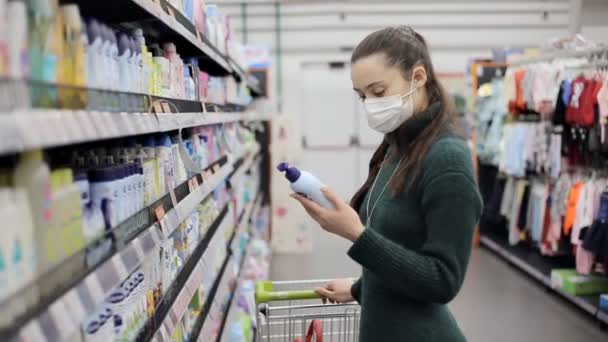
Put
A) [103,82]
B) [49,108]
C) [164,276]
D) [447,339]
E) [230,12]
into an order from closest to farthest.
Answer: [49,108]
[103,82]
[447,339]
[164,276]
[230,12]

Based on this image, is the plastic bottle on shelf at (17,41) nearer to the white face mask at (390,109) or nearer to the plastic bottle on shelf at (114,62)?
the plastic bottle on shelf at (114,62)

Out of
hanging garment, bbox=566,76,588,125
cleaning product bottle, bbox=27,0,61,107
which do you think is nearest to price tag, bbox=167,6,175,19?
cleaning product bottle, bbox=27,0,61,107

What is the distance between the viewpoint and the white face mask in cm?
155

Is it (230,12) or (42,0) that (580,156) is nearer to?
(42,0)

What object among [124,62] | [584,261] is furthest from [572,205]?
[124,62]

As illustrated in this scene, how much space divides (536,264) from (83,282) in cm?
518

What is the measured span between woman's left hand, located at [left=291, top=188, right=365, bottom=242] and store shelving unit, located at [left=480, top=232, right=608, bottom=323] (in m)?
3.52

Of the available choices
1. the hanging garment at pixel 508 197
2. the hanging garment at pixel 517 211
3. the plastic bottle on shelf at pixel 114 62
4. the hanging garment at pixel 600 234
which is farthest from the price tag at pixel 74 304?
the hanging garment at pixel 508 197

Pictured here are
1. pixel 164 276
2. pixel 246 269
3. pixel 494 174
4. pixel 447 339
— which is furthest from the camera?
pixel 494 174

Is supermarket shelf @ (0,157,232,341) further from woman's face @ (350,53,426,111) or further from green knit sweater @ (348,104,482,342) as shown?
woman's face @ (350,53,426,111)

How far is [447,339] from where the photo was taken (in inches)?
62.5

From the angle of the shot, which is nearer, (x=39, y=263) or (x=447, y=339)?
(x=39, y=263)

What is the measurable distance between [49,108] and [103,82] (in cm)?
35

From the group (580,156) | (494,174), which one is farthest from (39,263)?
(494,174)
